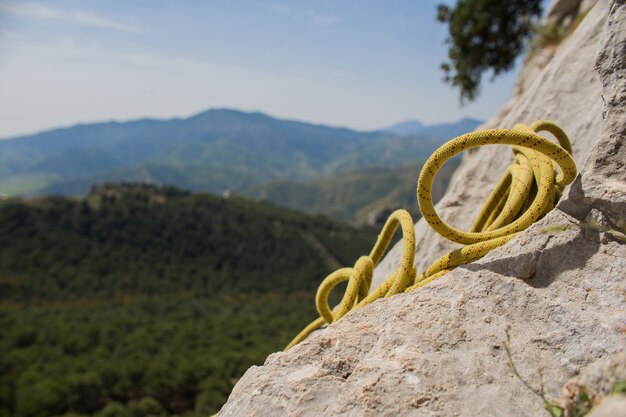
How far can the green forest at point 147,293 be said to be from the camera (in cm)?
5053

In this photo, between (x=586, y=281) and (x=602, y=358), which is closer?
(x=602, y=358)

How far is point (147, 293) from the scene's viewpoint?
123 m

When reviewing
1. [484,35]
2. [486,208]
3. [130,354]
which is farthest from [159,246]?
[486,208]

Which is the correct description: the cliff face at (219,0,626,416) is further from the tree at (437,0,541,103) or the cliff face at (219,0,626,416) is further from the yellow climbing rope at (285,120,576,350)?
the tree at (437,0,541,103)

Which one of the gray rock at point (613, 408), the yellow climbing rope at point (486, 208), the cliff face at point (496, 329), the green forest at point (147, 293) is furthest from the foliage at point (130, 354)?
the gray rock at point (613, 408)

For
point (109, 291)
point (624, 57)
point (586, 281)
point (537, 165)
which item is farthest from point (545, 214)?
point (109, 291)

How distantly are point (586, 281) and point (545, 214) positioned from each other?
0.62 m

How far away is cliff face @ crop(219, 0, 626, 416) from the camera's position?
7.63 ft

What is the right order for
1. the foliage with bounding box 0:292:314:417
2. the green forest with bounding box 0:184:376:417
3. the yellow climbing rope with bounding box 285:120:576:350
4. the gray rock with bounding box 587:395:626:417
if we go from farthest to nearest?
1. the green forest with bounding box 0:184:376:417
2. the foliage with bounding box 0:292:314:417
3. the yellow climbing rope with bounding box 285:120:576:350
4. the gray rock with bounding box 587:395:626:417

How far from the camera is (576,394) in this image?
194 cm

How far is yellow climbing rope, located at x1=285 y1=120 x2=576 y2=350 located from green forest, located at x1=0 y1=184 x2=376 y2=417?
44.9m

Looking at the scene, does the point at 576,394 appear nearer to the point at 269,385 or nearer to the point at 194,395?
the point at 269,385

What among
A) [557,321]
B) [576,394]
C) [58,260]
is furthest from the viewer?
[58,260]

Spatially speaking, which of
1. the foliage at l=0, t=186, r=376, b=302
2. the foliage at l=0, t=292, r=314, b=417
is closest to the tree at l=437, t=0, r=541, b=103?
the foliage at l=0, t=292, r=314, b=417
